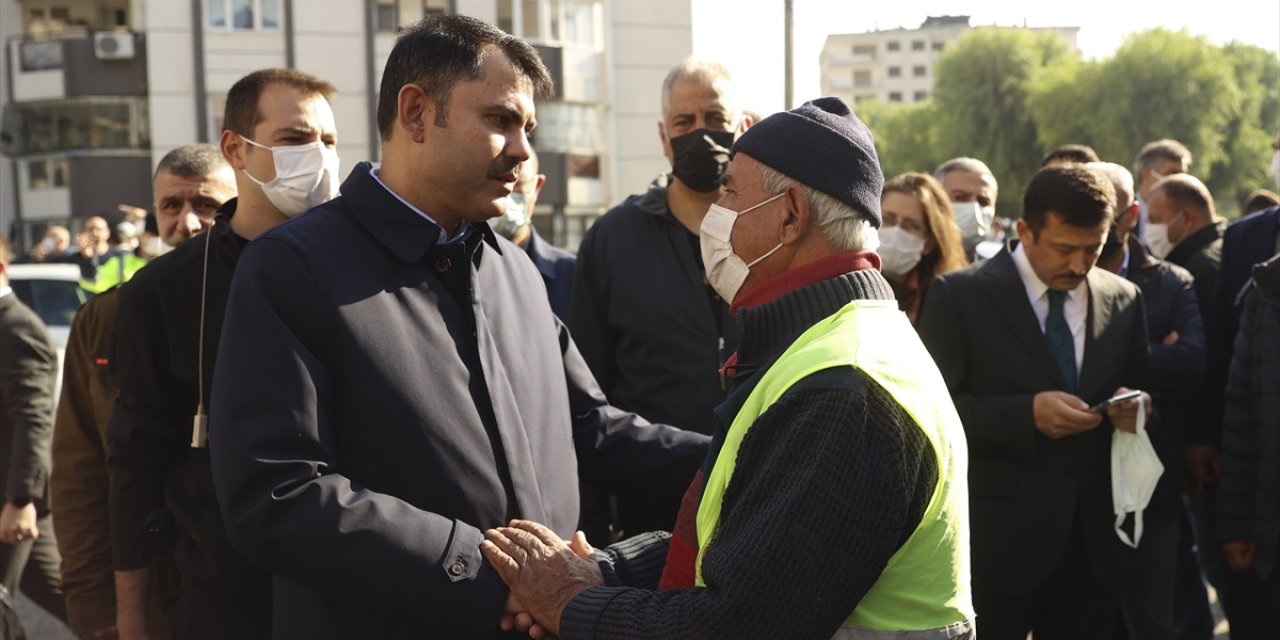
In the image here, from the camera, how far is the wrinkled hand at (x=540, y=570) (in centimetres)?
266

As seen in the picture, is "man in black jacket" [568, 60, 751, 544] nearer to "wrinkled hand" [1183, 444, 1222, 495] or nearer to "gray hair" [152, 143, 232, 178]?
"gray hair" [152, 143, 232, 178]

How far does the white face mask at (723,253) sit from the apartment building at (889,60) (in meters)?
146

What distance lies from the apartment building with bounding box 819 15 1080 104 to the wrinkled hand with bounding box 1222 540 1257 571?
143m

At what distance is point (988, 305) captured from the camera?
5227 millimetres

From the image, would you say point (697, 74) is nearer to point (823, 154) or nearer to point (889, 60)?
point (823, 154)

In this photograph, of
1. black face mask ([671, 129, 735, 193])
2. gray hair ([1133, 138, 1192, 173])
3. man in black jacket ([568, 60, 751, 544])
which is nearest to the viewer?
man in black jacket ([568, 60, 751, 544])

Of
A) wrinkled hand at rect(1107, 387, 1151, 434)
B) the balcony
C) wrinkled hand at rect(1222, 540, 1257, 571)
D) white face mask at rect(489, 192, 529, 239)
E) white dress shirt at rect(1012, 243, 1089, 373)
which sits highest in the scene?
the balcony

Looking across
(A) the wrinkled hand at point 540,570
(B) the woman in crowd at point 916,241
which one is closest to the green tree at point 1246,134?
(B) the woman in crowd at point 916,241

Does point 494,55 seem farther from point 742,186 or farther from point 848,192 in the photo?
point 848,192

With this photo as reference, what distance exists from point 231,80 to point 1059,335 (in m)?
30.4

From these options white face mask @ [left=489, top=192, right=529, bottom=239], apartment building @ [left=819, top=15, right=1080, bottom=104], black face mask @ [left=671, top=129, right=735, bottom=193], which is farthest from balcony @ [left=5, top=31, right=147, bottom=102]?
apartment building @ [left=819, top=15, right=1080, bottom=104]

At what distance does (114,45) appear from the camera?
33.4 meters

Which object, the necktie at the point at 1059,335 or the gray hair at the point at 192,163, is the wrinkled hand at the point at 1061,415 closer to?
the necktie at the point at 1059,335

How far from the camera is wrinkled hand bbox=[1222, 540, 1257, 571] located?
5.33 m
